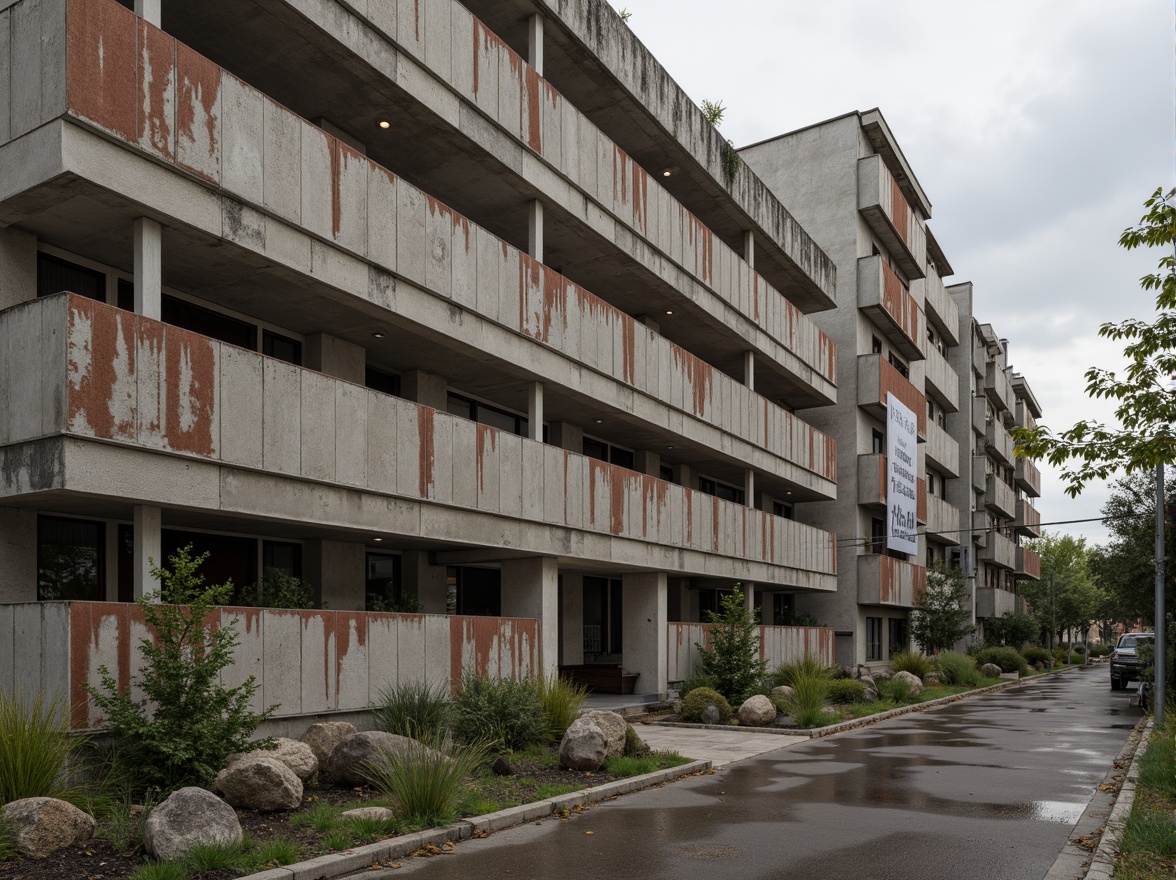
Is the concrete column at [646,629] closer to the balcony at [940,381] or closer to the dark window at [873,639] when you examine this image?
the dark window at [873,639]

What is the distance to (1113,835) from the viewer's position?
417 inches

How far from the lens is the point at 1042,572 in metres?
92.1

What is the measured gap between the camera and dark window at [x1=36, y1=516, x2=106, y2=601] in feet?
46.3

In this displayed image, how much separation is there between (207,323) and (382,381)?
4.49 metres

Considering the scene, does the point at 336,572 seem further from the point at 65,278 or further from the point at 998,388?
the point at 998,388

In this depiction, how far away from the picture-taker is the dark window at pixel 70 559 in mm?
14109

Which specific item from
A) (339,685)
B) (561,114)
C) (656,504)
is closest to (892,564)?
(656,504)

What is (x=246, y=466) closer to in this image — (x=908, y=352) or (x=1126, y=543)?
(x=1126, y=543)

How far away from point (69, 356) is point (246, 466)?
9.57 feet

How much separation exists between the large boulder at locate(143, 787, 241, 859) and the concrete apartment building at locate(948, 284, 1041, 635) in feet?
156

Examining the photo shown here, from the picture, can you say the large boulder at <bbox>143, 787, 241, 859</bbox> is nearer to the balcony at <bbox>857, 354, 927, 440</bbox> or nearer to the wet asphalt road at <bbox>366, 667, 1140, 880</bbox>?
the wet asphalt road at <bbox>366, 667, 1140, 880</bbox>

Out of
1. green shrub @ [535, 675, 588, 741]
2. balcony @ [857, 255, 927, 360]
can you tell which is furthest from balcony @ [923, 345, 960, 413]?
green shrub @ [535, 675, 588, 741]

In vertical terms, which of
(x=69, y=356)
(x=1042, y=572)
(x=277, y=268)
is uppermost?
(x=277, y=268)

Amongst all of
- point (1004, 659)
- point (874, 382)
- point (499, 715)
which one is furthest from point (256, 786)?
point (1004, 659)
